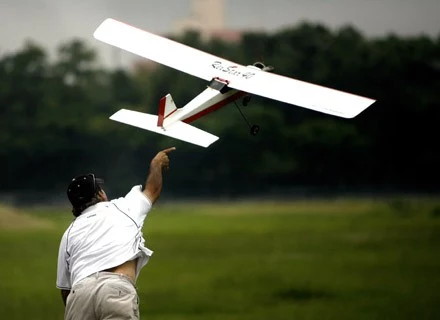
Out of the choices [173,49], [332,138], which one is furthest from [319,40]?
[173,49]

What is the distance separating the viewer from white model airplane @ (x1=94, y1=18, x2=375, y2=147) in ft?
12.8

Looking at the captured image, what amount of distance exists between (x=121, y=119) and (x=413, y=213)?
51.6ft

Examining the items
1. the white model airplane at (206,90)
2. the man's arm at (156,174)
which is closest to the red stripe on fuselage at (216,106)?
the white model airplane at (206,90)

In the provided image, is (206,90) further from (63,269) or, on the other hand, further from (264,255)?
(264,255)

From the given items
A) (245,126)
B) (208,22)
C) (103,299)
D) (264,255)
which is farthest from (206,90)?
(264,255)

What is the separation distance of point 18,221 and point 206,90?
1488cm

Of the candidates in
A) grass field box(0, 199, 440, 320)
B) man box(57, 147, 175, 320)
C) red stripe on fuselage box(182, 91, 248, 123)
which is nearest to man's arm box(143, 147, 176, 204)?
man box(57, 147, 175, 320)

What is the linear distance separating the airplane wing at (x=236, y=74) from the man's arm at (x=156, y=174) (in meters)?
0.51

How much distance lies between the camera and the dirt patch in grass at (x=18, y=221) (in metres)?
18.3

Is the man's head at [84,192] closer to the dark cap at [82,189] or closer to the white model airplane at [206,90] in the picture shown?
the dark cap at [82,189]

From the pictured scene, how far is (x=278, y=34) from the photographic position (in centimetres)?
1471

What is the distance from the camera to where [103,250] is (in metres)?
3.75

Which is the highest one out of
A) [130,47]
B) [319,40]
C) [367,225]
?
[319,40]

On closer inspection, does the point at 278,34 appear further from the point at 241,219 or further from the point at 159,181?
the point at 159,181
